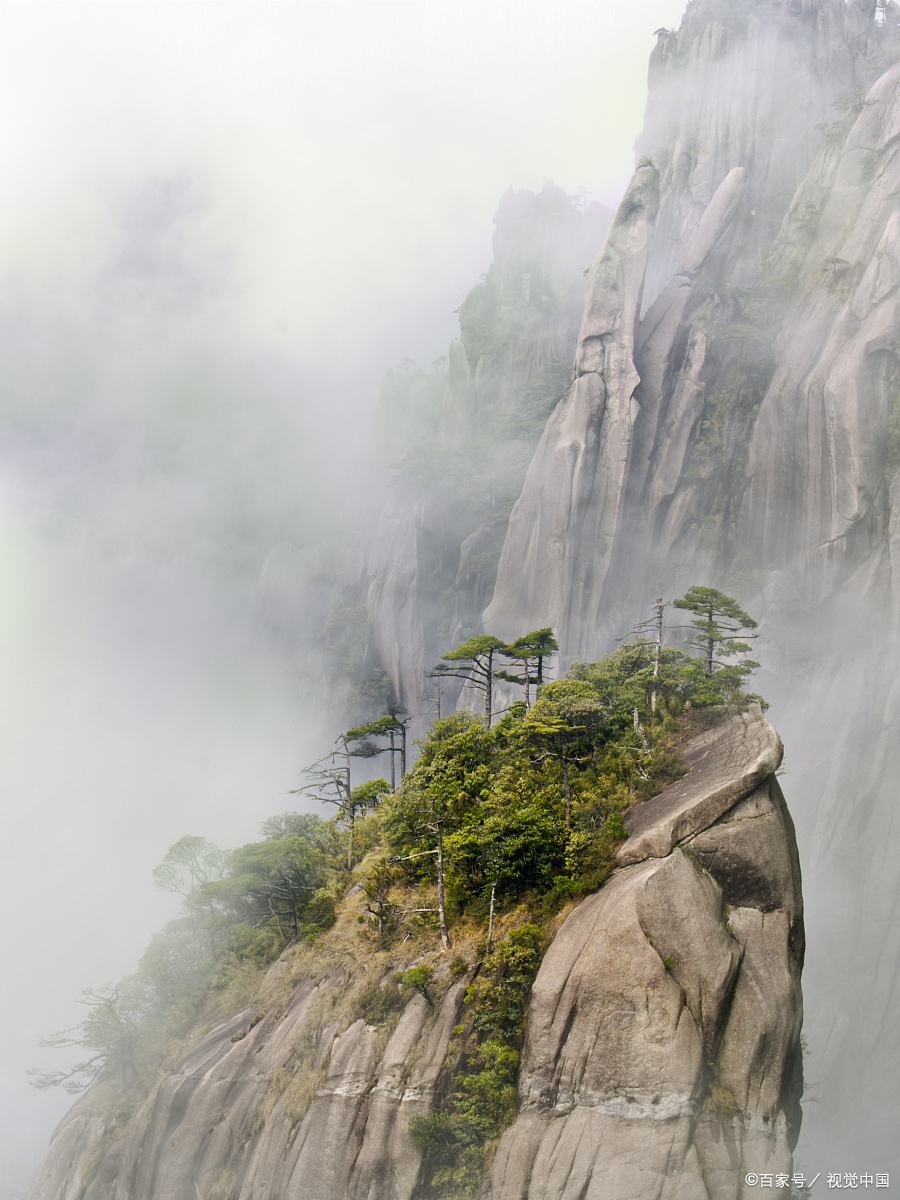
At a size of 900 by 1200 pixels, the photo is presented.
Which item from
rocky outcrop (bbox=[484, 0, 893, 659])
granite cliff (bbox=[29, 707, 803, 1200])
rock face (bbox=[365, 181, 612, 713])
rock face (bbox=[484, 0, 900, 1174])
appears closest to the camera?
granite cliff (bbox=[29, 707, 803, 1200])

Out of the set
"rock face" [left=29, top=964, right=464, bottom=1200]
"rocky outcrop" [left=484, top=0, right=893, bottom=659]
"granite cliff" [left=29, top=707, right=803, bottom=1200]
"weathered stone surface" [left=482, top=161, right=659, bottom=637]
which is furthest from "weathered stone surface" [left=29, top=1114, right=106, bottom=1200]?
"rocky outcrop" [left=484, top=0, right=893, bottom=659]

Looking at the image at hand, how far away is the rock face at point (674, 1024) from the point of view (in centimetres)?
1578

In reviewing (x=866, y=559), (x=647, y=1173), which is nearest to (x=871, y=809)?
(x=866, y=559)

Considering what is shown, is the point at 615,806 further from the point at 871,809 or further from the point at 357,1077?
the point at 871,809

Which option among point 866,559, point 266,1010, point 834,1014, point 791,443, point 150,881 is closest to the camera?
point 266,1010

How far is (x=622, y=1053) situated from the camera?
16.5 metres

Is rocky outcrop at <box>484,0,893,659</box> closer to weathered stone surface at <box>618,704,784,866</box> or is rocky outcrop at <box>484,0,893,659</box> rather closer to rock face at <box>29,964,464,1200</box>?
weathered stone surface at <box>618,704,784,866</box>

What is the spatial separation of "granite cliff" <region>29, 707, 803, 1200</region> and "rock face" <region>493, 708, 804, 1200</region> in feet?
0.12

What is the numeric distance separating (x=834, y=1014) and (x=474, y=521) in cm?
4239

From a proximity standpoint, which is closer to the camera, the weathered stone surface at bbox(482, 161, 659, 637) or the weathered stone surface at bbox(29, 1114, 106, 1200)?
the weathered stone surface at bbox(29, 1114, 106, 1200)

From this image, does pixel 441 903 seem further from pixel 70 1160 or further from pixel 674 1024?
pixel 70 1160

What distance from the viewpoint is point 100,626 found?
109625 millimetres

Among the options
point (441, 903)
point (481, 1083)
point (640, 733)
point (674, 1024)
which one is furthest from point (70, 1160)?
point (640, 733)

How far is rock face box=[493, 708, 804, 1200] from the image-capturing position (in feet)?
51.8
